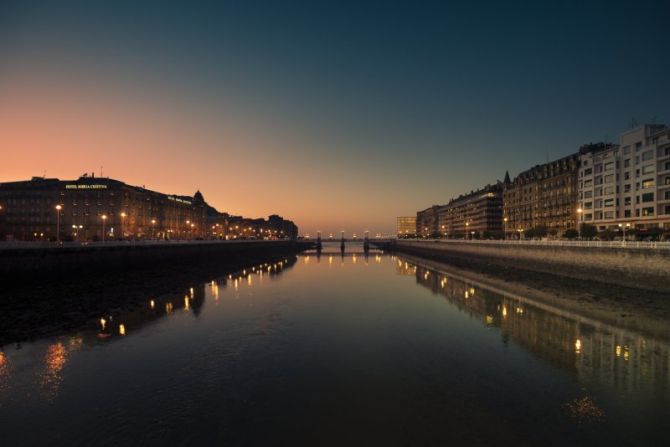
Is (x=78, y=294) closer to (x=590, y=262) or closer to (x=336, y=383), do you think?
(x=336, y=383)

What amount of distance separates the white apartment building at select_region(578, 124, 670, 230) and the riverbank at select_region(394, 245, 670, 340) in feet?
112

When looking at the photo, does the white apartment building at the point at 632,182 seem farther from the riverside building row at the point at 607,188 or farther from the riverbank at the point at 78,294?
the riverbank at the point at 78,294

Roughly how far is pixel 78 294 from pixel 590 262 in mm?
62560

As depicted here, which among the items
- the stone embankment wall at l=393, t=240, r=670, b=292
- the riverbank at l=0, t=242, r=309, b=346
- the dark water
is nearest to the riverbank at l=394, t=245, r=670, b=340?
the stone embankment wall at l=393, t=240, r=670, b=292

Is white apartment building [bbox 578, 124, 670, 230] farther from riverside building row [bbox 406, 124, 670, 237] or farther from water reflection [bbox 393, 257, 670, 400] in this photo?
water reflection [bbox 393, 257, 670, 400]

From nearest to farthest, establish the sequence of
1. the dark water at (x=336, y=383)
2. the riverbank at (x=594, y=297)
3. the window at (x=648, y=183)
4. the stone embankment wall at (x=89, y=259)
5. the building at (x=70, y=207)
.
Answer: the dark water at (x=336, y=383) → the riverbank at (x=594, y=297) → the stone embankment wall at (x=89, y=259) → the window at (x=648, y=183) → the building at (x=70, y=207)

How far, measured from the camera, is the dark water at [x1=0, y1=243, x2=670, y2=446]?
44.1 feet

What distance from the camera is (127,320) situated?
3073 cm

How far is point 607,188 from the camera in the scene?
299 ft

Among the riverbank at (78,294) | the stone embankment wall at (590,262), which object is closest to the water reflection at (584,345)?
the stone embankment wall at (590,262)

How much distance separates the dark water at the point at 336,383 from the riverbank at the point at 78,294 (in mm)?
2482

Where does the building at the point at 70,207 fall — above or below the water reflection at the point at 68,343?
above

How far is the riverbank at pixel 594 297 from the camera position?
3059 centimetres

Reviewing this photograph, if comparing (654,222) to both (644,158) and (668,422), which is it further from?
(668,422)
